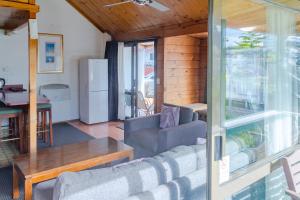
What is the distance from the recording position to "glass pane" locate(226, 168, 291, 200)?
6.06 feet

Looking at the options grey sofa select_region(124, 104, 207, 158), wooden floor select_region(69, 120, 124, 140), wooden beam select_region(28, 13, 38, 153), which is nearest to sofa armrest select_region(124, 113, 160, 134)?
grey sofa select_region(124, 104, 207, 158)

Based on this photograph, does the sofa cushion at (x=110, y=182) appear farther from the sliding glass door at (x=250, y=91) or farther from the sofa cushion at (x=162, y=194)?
the sliding glass door at (x=250, y=91)

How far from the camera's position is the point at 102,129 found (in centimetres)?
623

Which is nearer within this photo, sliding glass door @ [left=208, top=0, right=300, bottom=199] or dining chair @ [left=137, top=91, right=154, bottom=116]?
sliding glass door @ [left=208, top=0, right=300, bottom=199]

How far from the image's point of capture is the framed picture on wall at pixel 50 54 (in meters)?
6.34

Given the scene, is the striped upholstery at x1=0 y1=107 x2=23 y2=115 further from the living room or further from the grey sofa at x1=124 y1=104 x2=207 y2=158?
the grey sofa at x1=124 y1=104 x2=207 y2=158

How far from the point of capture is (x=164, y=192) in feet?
5.47

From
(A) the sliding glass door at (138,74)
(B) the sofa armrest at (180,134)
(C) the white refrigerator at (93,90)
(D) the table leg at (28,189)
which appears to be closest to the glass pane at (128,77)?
(A) the sliding glass door at (138,74)

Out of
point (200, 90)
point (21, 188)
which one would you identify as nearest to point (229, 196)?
point (21, 188)

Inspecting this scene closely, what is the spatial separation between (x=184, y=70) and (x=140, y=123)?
7.68ft

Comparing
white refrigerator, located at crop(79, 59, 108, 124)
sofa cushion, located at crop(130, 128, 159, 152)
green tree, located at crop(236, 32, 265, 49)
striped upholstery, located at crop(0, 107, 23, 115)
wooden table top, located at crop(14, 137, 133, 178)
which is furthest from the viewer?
white refrigerator, located at crop(79, 59, 108, 124)

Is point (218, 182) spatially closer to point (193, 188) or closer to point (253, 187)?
point (193, 188)

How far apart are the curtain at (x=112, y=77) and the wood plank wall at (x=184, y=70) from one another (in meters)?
1.64

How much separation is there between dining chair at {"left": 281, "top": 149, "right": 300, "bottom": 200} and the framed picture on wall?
5.77 m
